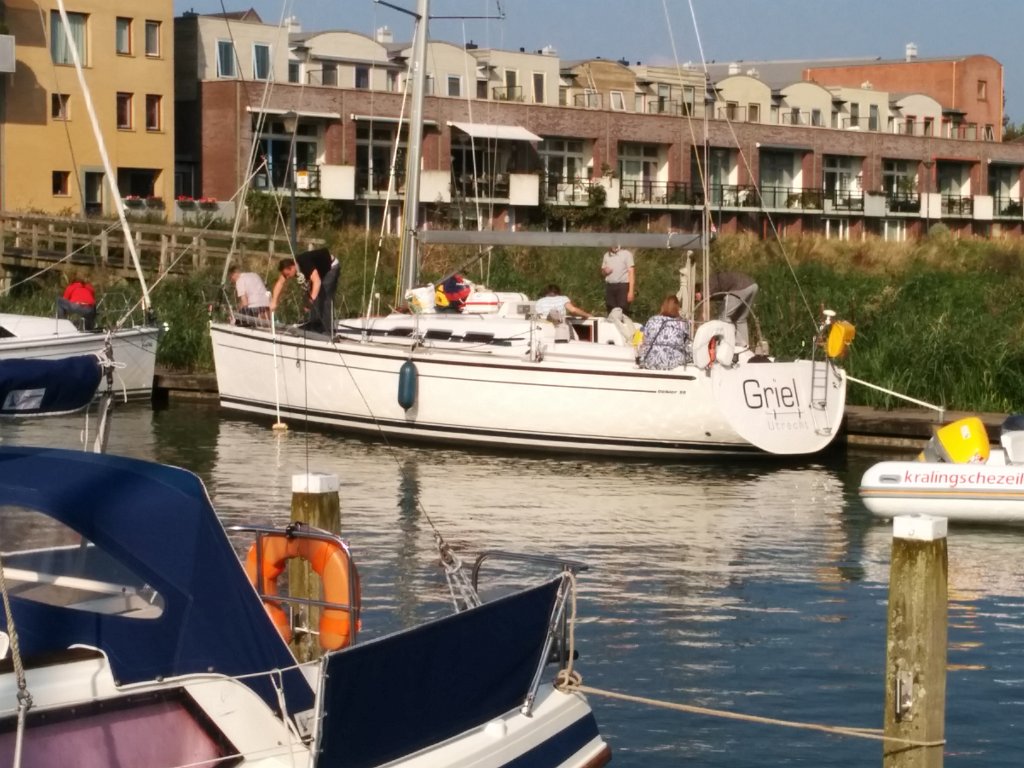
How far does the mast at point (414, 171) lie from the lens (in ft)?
73.7

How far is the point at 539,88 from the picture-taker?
70812 mm

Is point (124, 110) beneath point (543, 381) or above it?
above

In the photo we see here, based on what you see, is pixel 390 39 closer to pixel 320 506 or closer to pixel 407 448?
pixel 407 448

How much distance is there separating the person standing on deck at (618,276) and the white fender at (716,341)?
3.33 metres

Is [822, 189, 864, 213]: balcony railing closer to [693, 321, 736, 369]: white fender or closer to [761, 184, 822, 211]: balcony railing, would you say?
[761, 184, 822, 211]: balcony railing

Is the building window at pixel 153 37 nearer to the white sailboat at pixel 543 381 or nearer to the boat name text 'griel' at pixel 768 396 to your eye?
the white sailboat at pixel 543 381

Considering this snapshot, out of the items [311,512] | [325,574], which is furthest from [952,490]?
[325,574]

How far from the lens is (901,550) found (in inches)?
302

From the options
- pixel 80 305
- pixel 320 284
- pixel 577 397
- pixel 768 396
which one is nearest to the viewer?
pixel 768 396

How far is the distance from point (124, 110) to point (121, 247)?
20802 millimetres

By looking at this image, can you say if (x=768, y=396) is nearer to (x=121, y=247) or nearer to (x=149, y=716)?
(x=149, y=716)

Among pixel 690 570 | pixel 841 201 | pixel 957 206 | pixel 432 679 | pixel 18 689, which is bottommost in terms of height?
pixel 690 570

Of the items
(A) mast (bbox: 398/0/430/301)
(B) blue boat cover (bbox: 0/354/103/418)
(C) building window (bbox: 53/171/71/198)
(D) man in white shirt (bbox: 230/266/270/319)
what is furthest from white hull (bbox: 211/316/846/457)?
(C) building window (bbox: 53/171/71/198)

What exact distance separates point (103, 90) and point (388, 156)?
431 inches
